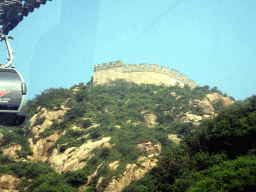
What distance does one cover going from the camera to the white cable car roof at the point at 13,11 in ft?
38.4

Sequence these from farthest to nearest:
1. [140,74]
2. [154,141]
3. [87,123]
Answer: [140,74] < [87,123] < [154,141]

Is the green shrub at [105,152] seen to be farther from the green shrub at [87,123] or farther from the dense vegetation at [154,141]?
the green shrub at [87,123]

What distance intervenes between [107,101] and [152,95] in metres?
6.43

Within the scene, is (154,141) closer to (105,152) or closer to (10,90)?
(105,152)

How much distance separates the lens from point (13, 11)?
39.1 ft

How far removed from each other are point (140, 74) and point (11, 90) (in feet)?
106

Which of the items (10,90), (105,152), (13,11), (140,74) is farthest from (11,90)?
(140,74)

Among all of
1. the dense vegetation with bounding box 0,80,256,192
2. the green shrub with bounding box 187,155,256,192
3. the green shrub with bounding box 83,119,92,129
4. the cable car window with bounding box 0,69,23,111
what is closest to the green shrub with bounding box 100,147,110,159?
the dense vegetation with bounding box 0,80,256,192

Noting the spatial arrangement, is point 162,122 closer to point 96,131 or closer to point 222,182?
point 96,131

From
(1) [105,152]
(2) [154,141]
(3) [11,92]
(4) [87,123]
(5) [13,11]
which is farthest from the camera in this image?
(4) [87,123]

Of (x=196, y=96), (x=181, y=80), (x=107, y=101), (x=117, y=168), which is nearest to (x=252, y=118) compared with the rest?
(x=117, y=168)

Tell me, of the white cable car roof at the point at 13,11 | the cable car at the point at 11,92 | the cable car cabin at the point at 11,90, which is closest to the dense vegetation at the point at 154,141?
the cable car at the point at 11,92

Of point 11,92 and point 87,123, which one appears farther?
point 87,123

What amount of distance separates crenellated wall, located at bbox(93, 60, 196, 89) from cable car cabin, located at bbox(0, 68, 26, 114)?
100 ft
